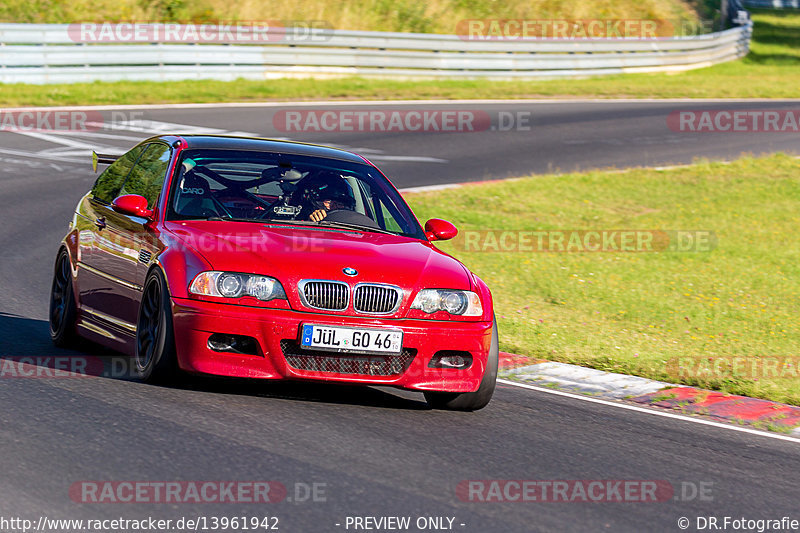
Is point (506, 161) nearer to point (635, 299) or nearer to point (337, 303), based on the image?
point (635, 299)

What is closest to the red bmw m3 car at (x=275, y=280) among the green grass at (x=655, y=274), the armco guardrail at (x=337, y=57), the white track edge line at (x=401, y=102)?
the green grass at (x=655, y=274)

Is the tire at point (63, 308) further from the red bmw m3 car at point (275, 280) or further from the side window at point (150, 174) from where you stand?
the side window at point (150, 174)

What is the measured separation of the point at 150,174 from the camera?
8.20m

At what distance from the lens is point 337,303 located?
6688 millimetres

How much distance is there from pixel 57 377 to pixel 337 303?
74.4 inches

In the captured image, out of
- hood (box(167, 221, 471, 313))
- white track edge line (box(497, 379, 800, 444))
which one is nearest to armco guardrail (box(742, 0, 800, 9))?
white track edge line (box(497, 379, 800, 444))

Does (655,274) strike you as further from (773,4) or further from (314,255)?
(773,4)

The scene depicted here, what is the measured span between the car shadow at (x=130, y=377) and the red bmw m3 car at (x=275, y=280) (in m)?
0.15

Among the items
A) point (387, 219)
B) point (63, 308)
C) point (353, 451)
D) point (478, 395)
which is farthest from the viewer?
point (63, 308)

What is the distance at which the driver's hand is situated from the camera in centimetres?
779

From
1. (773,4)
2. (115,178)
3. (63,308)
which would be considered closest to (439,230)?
(115,178)

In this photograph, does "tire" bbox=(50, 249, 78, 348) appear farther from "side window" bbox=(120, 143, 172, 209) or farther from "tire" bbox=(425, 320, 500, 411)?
"tire" bbox=(425, 320, 500, 411)

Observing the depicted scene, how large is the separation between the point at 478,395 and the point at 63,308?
3173 mm

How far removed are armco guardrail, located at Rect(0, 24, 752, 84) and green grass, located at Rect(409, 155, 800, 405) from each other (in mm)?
10518
